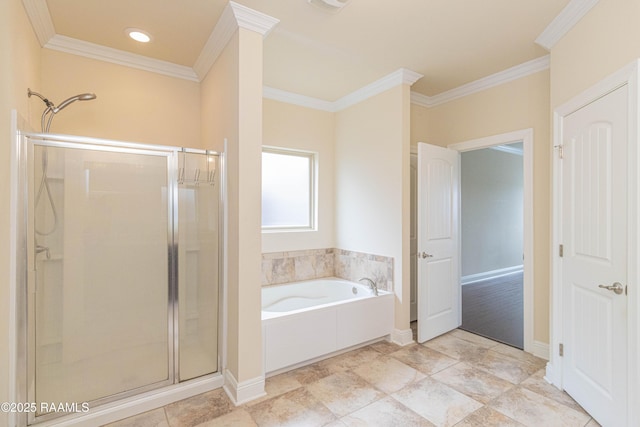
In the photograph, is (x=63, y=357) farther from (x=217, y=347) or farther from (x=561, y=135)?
(x=561, y=135)

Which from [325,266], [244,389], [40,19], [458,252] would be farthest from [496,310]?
[40,19]

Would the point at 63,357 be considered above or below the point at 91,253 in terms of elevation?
below

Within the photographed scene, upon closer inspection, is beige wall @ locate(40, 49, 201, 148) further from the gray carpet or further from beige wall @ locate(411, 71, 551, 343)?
the gray carpet

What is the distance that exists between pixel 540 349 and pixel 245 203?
9.56 feet

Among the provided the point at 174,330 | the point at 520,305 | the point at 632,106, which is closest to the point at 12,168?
the point at 174,330

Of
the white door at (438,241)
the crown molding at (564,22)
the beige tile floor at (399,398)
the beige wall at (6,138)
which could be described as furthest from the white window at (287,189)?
the crown molding at (564,22)

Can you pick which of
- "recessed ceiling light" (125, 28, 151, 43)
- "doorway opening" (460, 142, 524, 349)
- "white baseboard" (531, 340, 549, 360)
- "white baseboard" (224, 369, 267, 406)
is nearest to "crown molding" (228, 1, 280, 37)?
"recessed ceiling light" (125, 28, 151, 43)

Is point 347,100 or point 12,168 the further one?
point 347,100

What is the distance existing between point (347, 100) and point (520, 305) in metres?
3.69

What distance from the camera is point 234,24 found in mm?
2170

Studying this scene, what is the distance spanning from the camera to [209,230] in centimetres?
245

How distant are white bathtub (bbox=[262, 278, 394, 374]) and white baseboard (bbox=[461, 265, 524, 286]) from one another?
3129mm

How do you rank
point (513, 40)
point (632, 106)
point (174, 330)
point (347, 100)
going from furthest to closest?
point (347, 100) → point (513, 40) → point (174, 330) → point (632, 106)

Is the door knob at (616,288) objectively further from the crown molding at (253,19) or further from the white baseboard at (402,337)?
the crown molding at (253,19)
